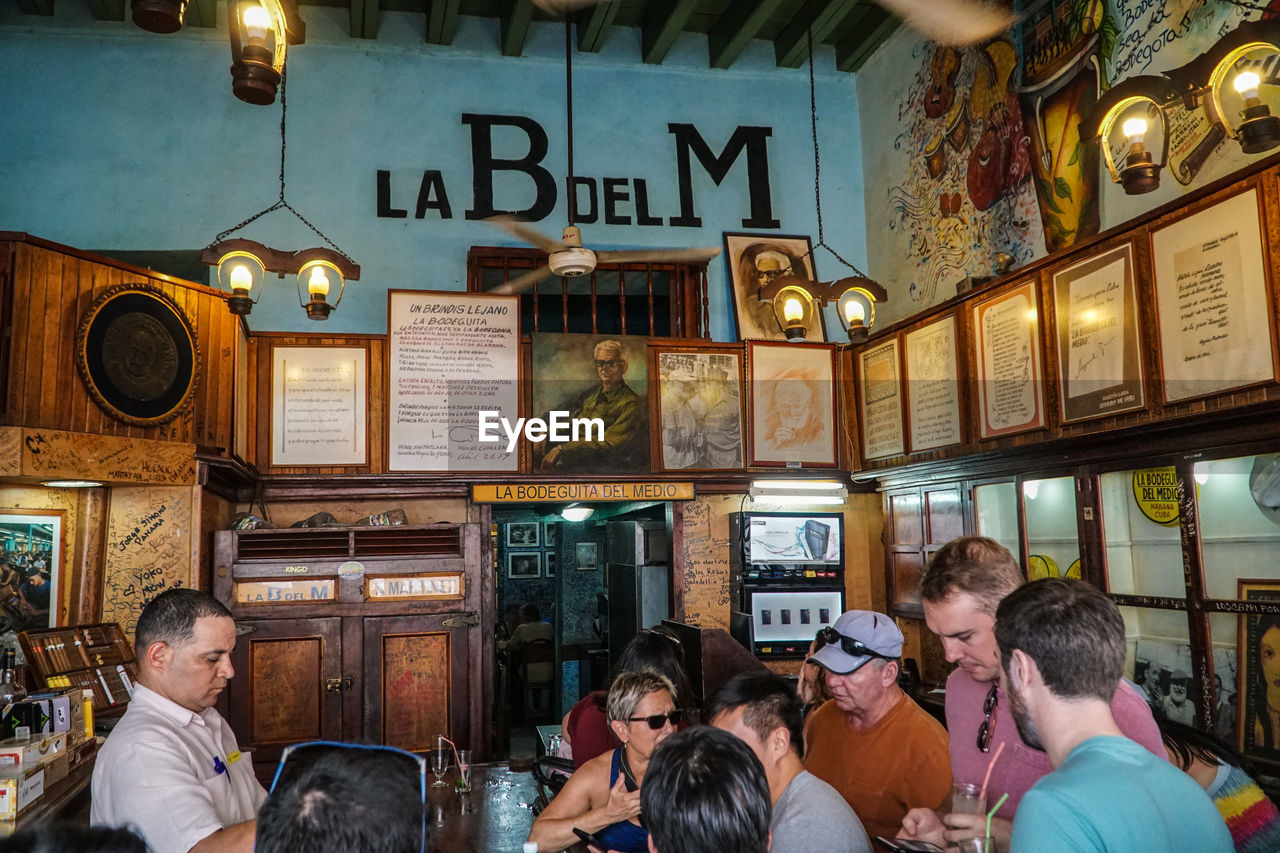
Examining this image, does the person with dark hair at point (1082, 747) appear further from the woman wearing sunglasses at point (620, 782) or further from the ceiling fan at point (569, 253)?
the ceiling fan at point (569, 253)

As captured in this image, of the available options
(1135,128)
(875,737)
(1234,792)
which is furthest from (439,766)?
(1135,128)

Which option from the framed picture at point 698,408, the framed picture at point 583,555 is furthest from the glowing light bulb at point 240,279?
the framed picture at point 583,555

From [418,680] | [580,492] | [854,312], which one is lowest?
[418,680]

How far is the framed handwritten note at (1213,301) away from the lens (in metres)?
4.18

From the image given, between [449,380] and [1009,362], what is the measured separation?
393cm

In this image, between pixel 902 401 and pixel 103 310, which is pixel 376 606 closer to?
pixel 103 310

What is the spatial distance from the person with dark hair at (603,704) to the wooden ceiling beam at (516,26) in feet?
18.2

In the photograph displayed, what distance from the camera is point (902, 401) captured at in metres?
6.95

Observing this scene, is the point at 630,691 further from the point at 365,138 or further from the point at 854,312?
the point at 365,138

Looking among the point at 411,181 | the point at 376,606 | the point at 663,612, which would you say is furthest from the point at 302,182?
the point at 663,612

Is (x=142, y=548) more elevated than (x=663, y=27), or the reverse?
(x=663, y=27)

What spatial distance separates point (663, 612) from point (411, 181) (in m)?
4.24

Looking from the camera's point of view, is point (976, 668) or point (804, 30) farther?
point (804, 30)

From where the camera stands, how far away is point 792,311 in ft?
20.0
